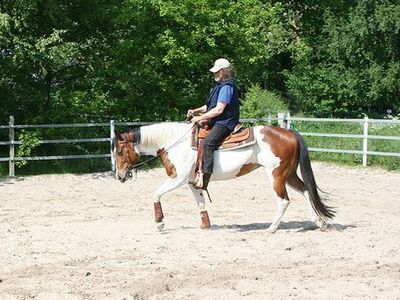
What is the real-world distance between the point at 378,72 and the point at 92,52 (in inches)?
629

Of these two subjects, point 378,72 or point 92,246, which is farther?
point 378,72

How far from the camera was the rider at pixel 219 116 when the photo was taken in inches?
349

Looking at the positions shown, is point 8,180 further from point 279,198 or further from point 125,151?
point 279,198

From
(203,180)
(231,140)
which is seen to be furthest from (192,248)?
(231,140)

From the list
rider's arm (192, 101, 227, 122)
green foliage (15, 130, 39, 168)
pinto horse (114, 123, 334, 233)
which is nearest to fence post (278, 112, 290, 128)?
green foliage (15, 130, 39, 168)

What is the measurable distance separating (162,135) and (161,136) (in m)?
0.02

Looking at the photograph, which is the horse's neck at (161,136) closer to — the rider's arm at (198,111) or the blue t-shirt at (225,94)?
the rider's arm at (198,111)

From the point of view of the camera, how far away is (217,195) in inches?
508

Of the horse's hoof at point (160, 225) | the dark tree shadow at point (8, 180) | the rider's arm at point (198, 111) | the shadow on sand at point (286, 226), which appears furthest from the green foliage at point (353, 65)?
the horse's hoof at point (160, 225)

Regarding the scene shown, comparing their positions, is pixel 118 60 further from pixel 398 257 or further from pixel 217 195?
pixel 398 257

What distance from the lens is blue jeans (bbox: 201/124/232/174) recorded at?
8961 millimetres

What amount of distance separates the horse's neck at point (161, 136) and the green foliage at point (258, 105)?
10.5 meters

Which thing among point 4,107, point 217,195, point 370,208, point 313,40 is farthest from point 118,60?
point 313,40

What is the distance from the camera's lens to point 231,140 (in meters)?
9.08
